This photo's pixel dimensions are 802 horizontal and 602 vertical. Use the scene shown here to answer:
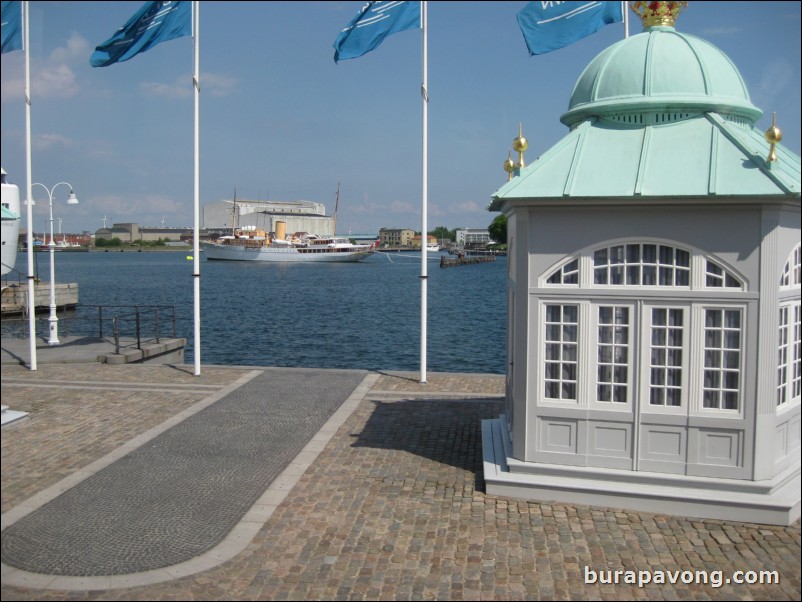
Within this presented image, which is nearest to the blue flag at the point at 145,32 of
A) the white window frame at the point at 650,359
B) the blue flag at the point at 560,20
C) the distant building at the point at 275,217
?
the blue flag at the point at 560,20

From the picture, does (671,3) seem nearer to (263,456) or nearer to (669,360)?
(669,360)

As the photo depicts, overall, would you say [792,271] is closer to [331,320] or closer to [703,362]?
[703,362]

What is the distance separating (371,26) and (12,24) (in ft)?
22.6

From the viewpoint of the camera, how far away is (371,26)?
15.1 m

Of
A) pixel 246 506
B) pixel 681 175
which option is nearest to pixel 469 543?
pixel 246 506

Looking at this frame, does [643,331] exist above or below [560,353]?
above

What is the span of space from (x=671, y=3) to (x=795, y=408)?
5508 mm

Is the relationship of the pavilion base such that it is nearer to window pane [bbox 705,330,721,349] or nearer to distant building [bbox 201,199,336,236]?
window pane [bbox 705,330,721,349]

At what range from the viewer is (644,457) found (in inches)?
340

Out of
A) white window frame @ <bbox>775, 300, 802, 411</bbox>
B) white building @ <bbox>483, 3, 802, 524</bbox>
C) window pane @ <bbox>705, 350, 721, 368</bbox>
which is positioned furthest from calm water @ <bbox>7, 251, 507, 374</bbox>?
window pane @ <bbox>705, 350, 721, 368</bbox>

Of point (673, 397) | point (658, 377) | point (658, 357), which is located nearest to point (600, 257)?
point (658, 357)

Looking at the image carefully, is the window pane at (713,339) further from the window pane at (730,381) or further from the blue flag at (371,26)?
the blue flag at (371,26)

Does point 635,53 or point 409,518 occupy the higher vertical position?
point 635,53

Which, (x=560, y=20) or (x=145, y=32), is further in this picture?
(x=145, y=32)
